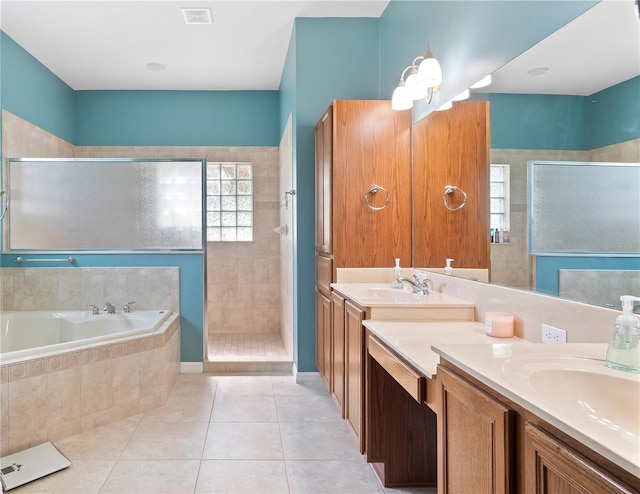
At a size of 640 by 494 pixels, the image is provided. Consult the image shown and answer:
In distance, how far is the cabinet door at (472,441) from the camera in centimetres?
88

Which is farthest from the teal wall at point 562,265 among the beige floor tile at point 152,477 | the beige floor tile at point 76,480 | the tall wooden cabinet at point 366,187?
the beige floor tile at point 76,480

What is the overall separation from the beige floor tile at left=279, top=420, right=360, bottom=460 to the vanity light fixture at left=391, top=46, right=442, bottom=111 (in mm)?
1966

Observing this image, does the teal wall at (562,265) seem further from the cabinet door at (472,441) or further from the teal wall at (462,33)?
the teal wall at (462,33)

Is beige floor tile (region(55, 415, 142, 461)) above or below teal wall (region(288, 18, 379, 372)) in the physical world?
below

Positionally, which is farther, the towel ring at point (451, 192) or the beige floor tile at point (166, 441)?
the beige floor tile at point (166, 441)

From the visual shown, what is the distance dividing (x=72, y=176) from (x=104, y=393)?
1.95 m

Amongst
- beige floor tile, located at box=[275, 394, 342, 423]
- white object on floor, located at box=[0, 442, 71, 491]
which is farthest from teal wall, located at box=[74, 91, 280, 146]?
white object on floor, located at box=[0, 442, 71, 491]

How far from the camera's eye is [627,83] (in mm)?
1212

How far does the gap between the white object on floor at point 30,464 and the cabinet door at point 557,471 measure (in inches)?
87.1

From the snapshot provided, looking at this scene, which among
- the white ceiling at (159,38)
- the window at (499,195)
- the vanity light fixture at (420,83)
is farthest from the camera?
the white ceiling at (159,38)

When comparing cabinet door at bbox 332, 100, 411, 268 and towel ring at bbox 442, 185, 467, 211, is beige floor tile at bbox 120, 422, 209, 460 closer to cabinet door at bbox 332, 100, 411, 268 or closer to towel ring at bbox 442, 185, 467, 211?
cabinet door at bbox 332, 100, 411, 268

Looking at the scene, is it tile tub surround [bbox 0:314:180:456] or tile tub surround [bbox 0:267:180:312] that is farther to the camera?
tile tub surround [bbox 0:267:180:312]

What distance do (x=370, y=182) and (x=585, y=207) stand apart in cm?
163

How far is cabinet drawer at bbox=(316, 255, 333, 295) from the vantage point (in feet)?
9.57
